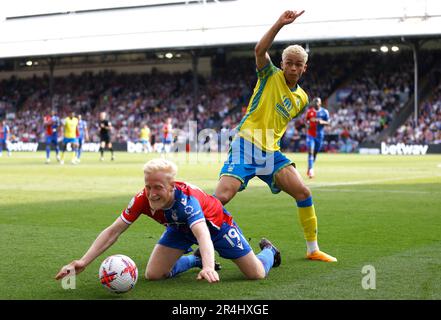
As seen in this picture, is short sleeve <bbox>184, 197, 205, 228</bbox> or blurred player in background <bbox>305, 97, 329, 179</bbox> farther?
blurred player in background <bbox>305, 97, 329, 179</bbox>

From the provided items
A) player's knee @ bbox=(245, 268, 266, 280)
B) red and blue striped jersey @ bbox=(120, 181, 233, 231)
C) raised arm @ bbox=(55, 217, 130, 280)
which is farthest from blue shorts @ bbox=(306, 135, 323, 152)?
raised arm @ bbox=(55, 217, 130, 280)

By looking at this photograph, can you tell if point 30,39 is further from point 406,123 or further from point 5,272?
point 5,272

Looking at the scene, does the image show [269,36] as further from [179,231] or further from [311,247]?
[311,247]

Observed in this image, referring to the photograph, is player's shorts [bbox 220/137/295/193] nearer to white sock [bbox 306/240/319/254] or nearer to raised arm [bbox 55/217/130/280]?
white sock [bbox 306/240/319/254]

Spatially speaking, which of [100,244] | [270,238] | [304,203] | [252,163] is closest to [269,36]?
[252,163]

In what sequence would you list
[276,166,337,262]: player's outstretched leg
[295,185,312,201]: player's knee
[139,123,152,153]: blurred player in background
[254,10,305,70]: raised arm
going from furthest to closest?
[139,123,152,153]: blurred player in background, [295,185,312,201]: player's knee, [276,166,337,262]: player's outstretched leg, [254,10,305,70]: raised arm

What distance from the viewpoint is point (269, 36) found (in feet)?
25.4

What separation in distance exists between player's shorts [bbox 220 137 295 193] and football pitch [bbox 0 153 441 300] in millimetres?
925

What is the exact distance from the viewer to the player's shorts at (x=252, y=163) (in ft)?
27.2

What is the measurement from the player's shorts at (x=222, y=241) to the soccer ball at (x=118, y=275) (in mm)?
771

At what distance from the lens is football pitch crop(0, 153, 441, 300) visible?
21.4 feet

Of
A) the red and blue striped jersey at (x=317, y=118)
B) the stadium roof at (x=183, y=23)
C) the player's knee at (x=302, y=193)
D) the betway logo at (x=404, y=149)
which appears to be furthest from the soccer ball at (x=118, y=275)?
the stadium roof at (x=183, y=23)

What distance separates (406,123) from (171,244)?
4042 cm
